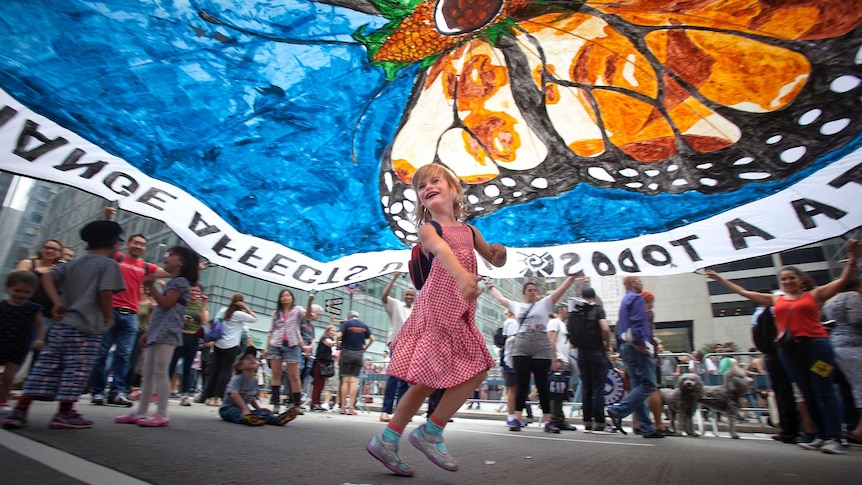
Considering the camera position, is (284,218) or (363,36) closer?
(363,36)

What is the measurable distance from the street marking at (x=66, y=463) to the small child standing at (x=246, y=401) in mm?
2172

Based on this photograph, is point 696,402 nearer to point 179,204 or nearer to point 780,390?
point 780,390

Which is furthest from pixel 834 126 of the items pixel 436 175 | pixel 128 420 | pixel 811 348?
pixel 128 420

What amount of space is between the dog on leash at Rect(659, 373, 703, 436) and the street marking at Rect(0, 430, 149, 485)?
6.72 m

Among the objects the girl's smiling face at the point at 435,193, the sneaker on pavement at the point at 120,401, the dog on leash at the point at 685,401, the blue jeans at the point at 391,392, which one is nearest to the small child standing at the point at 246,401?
the sneaker on pavement at the point at 120,401

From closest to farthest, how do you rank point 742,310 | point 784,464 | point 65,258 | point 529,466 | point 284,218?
point 529,466
point 784,464
point 284,218
point 65,258
point 742,310

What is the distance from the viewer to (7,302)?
12.8ft

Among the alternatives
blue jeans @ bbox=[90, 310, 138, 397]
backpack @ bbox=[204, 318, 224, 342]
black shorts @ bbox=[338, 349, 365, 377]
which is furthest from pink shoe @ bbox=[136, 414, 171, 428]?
black shorts @ bbox=[338, 349, 365, 377]

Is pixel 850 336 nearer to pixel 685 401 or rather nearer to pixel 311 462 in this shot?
pixel 685 401

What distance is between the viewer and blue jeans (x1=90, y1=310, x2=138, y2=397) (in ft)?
16.8

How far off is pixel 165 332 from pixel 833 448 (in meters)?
5.77

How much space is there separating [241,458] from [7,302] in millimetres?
3169

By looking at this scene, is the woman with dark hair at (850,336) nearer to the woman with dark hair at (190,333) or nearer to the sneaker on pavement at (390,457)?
the sneaker on pavement at (390,457)

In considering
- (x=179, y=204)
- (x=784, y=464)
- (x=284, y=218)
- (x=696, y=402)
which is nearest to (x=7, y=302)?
(x=179, y=204)
